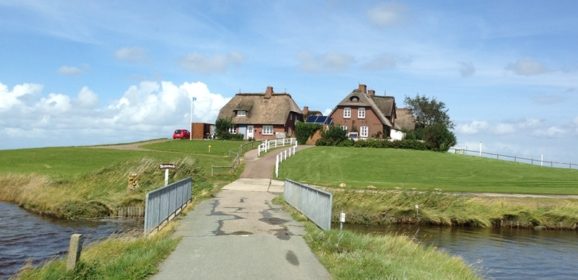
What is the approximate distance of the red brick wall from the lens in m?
86.6

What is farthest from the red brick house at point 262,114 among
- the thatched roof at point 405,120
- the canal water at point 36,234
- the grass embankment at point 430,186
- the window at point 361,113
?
the canal water at point 36,234

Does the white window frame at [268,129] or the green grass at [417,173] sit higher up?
the white window frame at [268,129]

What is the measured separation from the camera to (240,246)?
13.7 meters

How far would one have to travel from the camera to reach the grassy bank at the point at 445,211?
89.4 feet

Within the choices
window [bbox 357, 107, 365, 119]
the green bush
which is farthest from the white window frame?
window [bbox 357, 107, 365, 119]

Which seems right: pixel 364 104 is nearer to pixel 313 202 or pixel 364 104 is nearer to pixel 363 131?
pixel 363 131

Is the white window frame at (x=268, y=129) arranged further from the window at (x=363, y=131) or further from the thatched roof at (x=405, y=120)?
the thatched roof at (x=405, y=120)

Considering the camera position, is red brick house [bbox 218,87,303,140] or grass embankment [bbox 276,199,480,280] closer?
grass embankment [bbox 276,199,480,280]

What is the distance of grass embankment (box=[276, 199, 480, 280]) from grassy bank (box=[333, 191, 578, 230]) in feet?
36.1

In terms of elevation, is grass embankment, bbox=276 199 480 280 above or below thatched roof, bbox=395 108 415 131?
below

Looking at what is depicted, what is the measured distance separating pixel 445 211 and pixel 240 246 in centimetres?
1653

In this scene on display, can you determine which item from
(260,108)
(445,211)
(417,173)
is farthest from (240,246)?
(260,108)

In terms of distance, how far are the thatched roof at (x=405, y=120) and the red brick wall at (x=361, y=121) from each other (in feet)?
66.2

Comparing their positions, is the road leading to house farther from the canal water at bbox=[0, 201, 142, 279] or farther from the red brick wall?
the red brick wall
